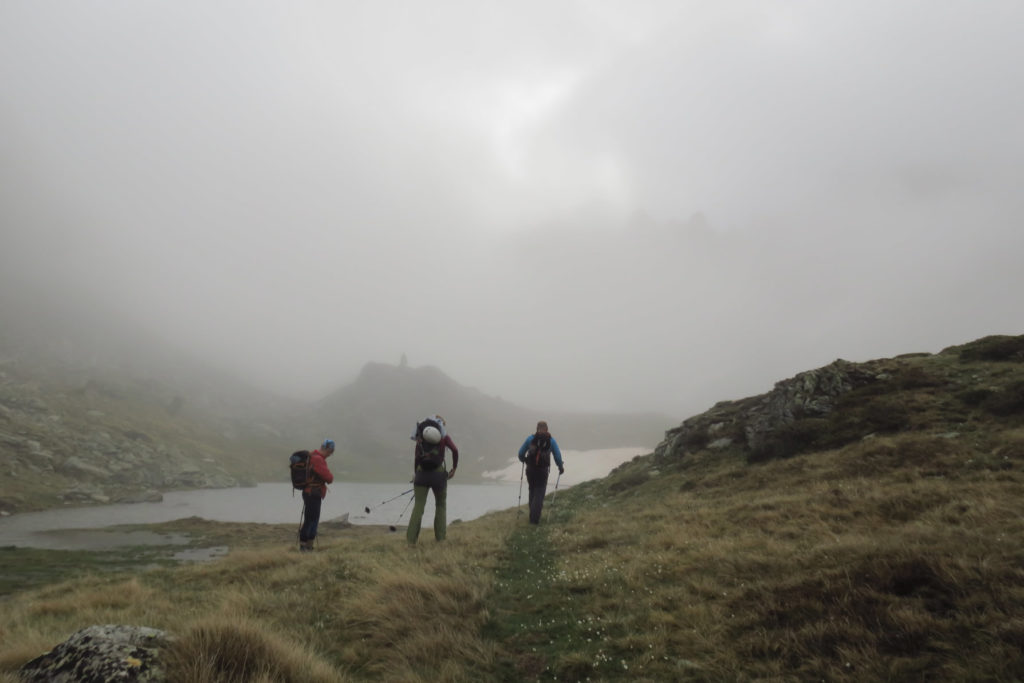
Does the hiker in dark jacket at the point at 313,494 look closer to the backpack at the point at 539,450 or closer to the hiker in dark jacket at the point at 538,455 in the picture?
the hiker in dark jacket at the point at 538,455

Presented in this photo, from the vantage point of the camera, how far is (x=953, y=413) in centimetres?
1714

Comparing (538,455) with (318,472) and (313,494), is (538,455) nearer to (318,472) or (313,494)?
(318,472)

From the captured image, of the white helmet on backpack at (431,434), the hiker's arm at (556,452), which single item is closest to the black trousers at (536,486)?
the hiker's arm at (556,452)

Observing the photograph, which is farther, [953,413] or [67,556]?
[67,556]

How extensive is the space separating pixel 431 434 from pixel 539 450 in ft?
18.3

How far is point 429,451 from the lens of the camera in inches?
546

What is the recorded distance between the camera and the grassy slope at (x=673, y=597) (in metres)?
4.60

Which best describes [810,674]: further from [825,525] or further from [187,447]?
[187,447]

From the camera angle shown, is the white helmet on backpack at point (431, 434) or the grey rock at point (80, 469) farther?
the grey rock at point (80, 469)

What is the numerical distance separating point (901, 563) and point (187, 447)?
21611 cm

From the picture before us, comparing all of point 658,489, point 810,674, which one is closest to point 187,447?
point 658,489

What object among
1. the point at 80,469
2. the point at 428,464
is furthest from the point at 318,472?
the point at 80,469

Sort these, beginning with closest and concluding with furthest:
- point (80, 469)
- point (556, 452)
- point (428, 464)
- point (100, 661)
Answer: point (100, 661) → point (428, 464) → point (556, 452) → point (80, 469)

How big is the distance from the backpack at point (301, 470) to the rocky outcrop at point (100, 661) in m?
12.1
